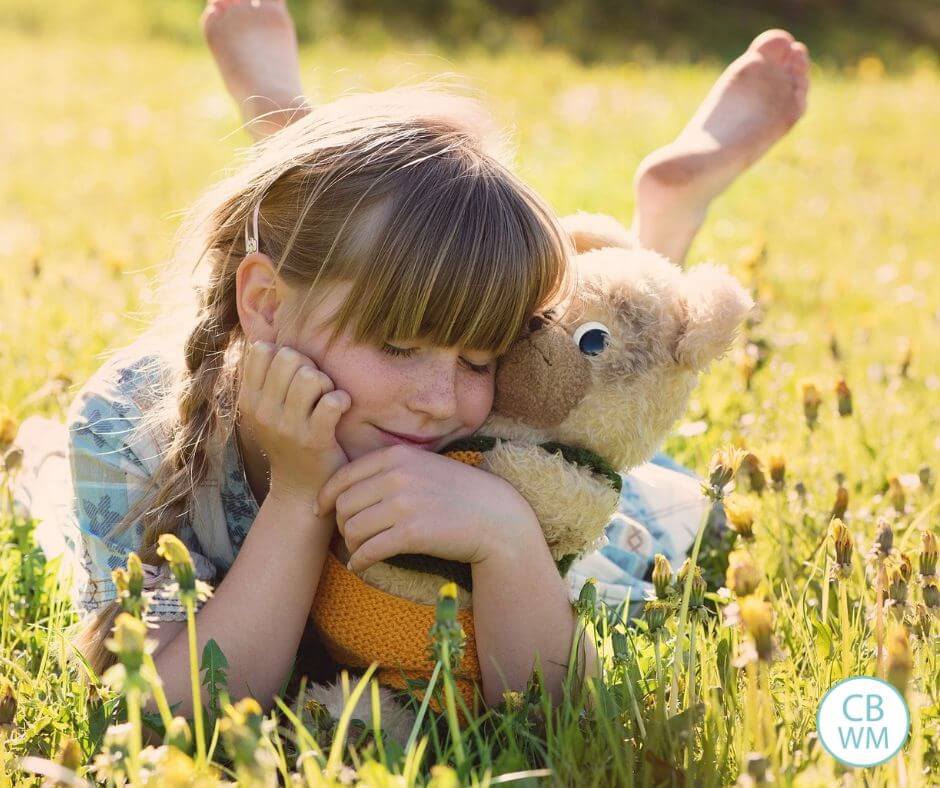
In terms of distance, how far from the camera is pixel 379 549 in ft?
4.82

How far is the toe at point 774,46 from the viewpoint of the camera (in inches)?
99.7

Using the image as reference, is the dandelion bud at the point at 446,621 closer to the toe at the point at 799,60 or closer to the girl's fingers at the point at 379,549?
the girl's fingers at the point at 379,549

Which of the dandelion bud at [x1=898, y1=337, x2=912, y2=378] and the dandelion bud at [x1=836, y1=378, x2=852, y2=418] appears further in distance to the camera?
the dandelion bud at [x1=898, y1=337, x2=912, y2=378]

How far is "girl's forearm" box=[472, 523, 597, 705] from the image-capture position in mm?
1508

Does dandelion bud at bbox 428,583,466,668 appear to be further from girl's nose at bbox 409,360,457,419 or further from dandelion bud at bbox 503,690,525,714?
girl's nose at bbox 409,360,457,419

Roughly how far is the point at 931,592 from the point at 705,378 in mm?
1320

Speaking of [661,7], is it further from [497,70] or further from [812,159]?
[812,159]

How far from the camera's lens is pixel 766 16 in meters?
14.5

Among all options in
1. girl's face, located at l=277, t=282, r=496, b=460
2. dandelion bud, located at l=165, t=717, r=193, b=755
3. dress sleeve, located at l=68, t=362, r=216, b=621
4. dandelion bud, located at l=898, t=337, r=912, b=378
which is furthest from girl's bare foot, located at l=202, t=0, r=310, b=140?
dandelion bud, located at l=165, t=717, r=193, b=755

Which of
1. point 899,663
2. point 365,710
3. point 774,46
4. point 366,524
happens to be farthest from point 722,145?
point 899,663

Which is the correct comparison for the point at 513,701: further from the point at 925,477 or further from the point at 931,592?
the point at 925,477

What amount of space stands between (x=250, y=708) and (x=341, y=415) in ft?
1.96

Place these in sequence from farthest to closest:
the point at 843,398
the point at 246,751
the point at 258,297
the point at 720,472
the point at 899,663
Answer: the point at 843,398 < the point at 258,297 < the point at 720,472 < the point at 899,663 < the point at 246,751

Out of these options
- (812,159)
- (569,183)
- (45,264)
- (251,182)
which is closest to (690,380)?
(251,182)
